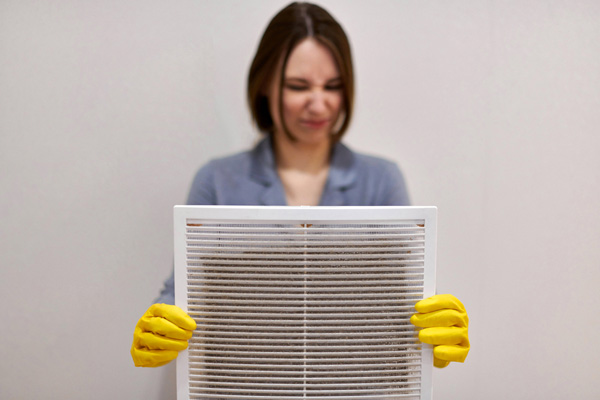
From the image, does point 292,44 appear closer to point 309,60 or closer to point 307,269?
point 309,60

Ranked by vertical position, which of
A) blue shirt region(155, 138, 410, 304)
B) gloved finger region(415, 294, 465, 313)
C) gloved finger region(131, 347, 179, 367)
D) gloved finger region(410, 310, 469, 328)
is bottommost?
gloved finger region(131, 347, 179, 367)

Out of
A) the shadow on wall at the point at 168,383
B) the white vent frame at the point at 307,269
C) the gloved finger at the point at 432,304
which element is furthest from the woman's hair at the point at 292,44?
the shadow on wall at the point at 168,383

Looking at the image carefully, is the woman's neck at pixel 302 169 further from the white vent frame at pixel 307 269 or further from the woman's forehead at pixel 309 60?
the white vent frame at pixel 307 269

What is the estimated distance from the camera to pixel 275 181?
1.08 m

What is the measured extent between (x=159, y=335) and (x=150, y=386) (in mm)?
508

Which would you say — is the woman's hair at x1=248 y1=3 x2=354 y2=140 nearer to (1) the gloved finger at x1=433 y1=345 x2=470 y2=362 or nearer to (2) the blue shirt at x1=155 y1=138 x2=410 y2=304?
(2) the blue shirt at x1=155 y1=138 x2=410 y2=304

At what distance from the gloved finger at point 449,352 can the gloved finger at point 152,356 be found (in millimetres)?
523

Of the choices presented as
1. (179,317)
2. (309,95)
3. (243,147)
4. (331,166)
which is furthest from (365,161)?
(179,317)

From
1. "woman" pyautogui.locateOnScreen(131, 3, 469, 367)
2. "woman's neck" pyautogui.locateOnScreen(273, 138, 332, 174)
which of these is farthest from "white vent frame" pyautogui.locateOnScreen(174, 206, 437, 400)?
"woman's neck" pyautogui.locateOnScreen(273, 138, 332, 174)

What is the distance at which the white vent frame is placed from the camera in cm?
71

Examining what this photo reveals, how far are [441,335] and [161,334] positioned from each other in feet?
1.80

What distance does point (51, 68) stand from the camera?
110cm

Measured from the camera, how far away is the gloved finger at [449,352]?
75 centimetres

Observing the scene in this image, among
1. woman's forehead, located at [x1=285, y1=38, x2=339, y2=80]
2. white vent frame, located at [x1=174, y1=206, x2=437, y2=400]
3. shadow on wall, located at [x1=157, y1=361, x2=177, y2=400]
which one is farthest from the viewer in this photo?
shadow on wall, located at [x1=157, y1=361, x2=177, y2=400]
